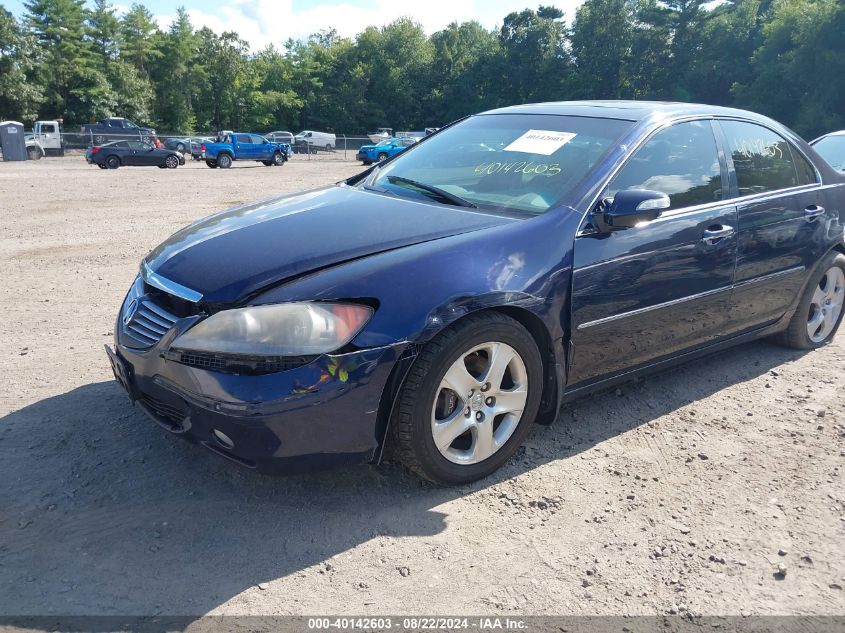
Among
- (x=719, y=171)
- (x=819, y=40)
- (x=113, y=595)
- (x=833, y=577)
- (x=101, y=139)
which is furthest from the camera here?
(x=819, y=40)

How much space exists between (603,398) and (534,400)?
3.63 feet

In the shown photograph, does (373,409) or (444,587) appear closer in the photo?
(444,587)

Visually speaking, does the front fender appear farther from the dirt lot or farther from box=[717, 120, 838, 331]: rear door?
box=[717, 120, 838, 331]: rear door

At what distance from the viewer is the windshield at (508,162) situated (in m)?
3.59

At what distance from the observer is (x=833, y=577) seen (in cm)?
265

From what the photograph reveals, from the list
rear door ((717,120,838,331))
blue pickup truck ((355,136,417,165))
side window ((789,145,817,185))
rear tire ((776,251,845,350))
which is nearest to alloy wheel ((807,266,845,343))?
rear tire ((776,251,845,350))

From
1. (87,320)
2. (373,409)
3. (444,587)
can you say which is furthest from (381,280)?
Result: (87,320)

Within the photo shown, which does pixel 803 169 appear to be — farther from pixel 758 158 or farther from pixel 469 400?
pixel 469 400

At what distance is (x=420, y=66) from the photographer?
88.8 metres

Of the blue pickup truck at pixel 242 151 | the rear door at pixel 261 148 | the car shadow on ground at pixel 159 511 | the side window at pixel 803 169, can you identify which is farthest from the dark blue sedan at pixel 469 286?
the rear door at pixel 261 148

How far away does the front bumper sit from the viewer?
265cm

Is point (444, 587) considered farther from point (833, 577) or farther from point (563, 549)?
point (833, 577)

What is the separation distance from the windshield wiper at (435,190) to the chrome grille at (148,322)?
151cm

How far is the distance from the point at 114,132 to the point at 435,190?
45.3 m
